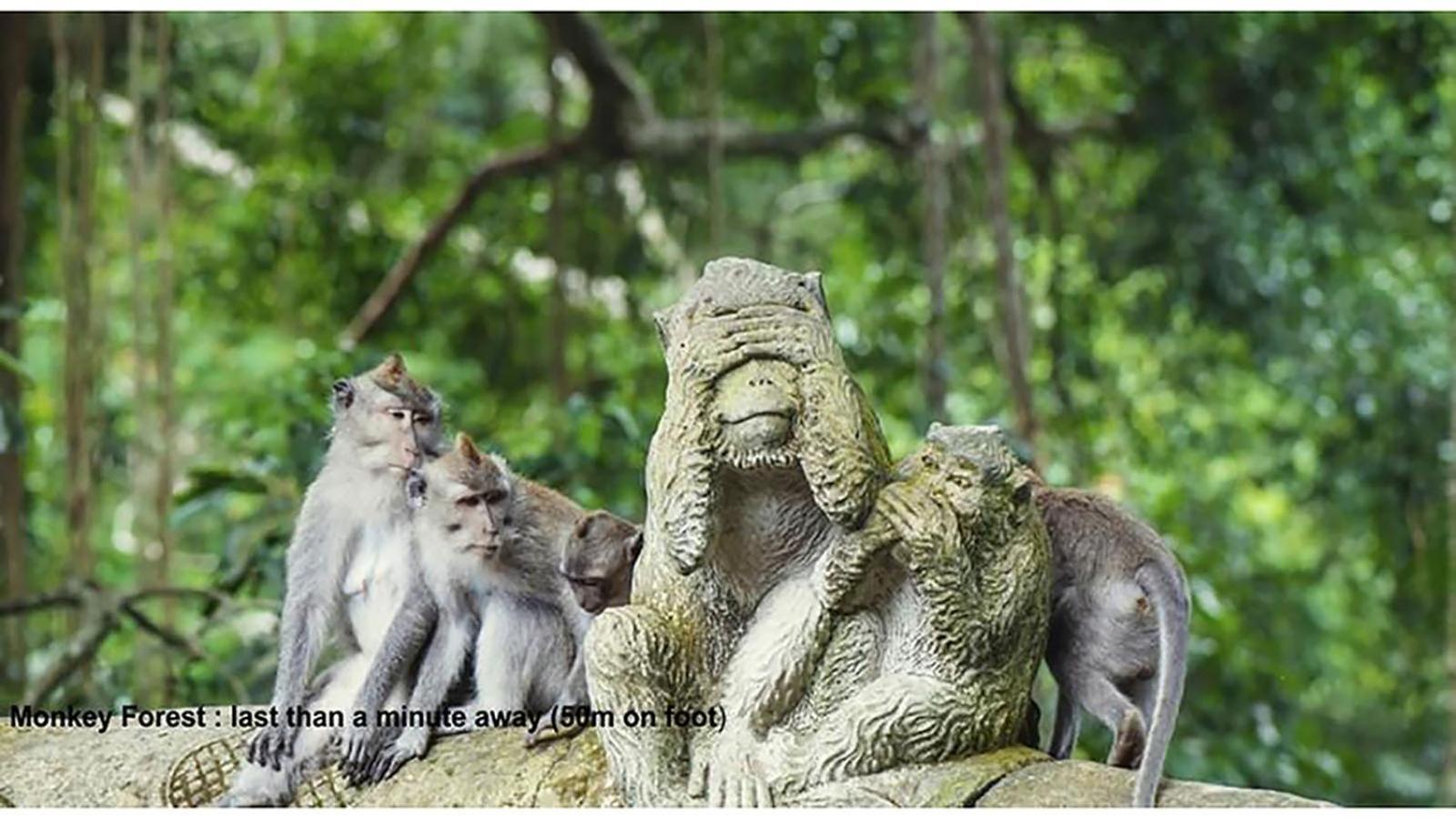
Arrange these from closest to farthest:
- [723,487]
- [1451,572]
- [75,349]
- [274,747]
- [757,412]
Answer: [757,412], [723,487], [274,747], [75,349], [1451,572]

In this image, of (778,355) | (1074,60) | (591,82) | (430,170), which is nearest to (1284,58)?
(1074,60)

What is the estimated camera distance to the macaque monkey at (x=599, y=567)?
4.27 m

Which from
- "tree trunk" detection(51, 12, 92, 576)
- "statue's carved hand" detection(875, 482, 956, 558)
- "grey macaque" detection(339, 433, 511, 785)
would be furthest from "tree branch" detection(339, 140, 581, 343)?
"statue's carved hand" detection(875, 482, 956, 558)

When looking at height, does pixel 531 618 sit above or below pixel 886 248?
below

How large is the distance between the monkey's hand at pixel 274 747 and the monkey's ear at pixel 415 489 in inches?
22.0

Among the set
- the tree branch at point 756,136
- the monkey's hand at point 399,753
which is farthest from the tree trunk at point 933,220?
the monkey's hand at point 399,753

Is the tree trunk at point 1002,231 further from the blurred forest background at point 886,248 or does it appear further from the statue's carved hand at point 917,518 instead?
the statue's carved hand at point 917,518

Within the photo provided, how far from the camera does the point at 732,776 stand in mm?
3520

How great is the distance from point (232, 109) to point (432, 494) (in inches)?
263

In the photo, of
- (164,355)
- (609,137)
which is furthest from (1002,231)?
(164,355)

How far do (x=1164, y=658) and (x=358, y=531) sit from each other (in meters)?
1.78

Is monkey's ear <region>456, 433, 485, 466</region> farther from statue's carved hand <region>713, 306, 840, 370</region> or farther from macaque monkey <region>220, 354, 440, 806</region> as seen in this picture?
statue's carved hand <region>713, 306, 840, 370</region>

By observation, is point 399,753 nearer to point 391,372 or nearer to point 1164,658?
point 391,372

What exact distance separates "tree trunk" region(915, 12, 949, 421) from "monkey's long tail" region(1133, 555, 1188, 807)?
354 centimetres
